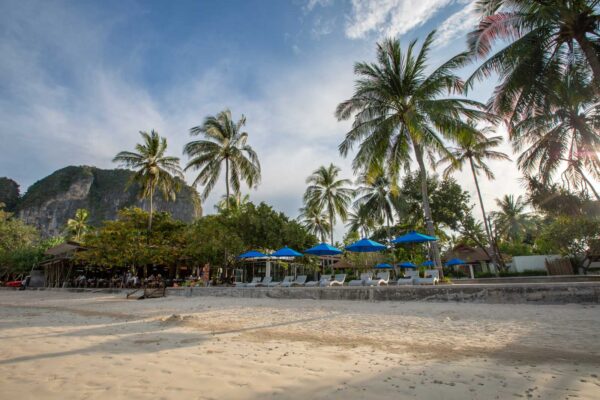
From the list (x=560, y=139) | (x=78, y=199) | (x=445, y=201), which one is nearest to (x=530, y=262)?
(x=445, y=201)

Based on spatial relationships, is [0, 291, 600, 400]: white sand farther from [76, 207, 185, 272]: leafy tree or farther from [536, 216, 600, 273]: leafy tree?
[76, 207, 185, 272]: leafy tree

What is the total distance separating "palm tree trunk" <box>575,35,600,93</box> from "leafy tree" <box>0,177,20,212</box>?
96.1 metres

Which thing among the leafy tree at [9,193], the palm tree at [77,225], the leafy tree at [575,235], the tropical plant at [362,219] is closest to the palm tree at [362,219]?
the tropical plant at [362,219]

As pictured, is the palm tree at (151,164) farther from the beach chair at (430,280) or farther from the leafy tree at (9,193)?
the leafy tree at (9,193)

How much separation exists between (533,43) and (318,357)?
1089cm

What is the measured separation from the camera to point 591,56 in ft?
27.5

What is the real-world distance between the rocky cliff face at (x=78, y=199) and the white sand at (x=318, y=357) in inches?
2581

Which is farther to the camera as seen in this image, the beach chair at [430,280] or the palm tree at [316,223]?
the palm tree at [316,223]

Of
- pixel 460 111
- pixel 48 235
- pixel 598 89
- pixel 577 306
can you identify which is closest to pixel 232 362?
pixel 577 306

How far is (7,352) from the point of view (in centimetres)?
421

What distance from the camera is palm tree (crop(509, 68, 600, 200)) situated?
1166cm

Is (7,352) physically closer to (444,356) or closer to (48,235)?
(444,356)

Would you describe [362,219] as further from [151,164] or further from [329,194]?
[151,164]

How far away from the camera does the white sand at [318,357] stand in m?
2.73
